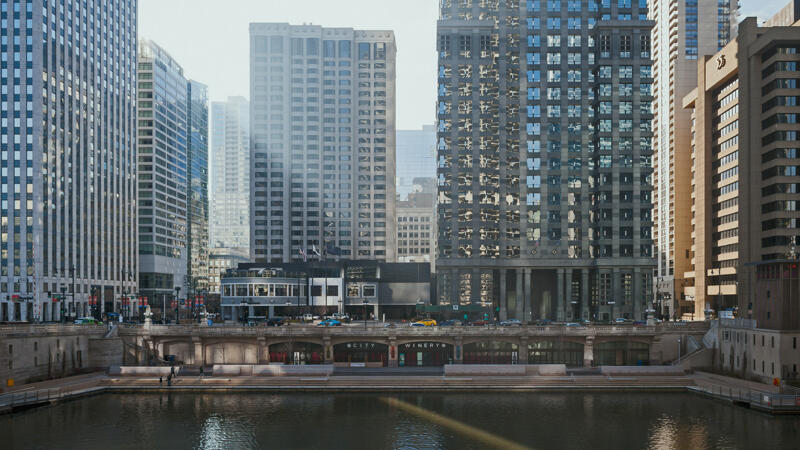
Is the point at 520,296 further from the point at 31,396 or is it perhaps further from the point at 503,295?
the point at 31,396

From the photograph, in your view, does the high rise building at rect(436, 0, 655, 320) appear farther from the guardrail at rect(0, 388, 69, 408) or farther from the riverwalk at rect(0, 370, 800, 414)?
the guardrail at rect(0, 388, 69, 408)

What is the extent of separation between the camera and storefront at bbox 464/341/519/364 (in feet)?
324

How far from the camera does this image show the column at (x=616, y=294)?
5492 inches

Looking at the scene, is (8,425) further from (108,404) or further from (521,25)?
(521,25)

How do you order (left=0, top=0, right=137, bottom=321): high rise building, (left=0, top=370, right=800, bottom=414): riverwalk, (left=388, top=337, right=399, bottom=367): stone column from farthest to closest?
(left=0, top=0, right=137, bottom=321): high rise building, (left=388, top=337, right=399, bottom=367): stone column, (left=0, top=370, right=800, bottom=414): riverwalk

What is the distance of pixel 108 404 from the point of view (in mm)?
74500

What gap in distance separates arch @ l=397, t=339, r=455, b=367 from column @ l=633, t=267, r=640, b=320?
57.9 meters

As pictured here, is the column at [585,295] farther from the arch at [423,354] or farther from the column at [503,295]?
the arch at [423,354]

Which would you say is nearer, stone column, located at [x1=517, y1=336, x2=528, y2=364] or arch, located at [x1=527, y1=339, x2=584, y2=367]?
stone column, located at [x1=517, y1=336, x2=528, y2=364]

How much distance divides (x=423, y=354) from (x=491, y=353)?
33.1 feet

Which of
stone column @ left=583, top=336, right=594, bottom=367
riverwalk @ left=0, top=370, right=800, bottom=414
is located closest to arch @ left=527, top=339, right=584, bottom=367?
stone column @ left=583, top=336, right=594, bottom=367

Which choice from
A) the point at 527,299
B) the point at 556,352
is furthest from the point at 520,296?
the point at 556,352

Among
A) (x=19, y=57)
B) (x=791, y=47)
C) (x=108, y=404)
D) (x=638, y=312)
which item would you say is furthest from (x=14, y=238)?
(x=791, y=47)

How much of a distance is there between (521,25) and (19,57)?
109m
